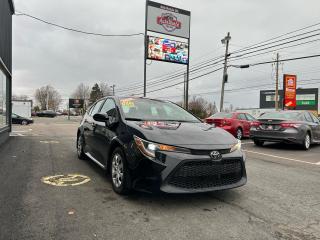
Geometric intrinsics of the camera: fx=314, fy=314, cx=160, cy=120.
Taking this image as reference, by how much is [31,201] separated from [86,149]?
2630 mm

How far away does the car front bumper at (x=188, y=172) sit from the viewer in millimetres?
3883

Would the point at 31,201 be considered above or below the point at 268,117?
below

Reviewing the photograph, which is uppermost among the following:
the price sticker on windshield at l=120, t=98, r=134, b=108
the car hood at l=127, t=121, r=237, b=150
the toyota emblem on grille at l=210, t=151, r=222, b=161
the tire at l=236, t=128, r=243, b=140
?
the price sticker on windshield at l=120, t=98, r=134, b=108

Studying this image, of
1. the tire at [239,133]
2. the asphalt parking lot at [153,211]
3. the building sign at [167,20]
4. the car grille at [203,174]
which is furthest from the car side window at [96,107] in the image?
the building sign at [167,20]

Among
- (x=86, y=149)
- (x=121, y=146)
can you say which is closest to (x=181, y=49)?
(x=86, y=149)

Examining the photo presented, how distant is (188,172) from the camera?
3.95 m

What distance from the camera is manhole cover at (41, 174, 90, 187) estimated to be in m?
5.23

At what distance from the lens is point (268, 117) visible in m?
11.2

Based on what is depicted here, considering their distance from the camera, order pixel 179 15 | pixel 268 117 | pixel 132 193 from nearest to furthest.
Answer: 1. pixel 132 193
2. pixel 268 117
3. pixel 179 15

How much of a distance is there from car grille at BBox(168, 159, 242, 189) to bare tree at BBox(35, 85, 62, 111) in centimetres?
10835

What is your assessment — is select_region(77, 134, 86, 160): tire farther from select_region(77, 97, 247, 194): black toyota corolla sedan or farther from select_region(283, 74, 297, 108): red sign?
select_region(283, 74, 297, 108): red sign

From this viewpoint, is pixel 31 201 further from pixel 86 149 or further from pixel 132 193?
pixel 86 149

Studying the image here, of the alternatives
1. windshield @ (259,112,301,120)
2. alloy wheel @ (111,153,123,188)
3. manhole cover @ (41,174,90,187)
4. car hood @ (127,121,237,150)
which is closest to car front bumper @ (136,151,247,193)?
car hood @ (127,121,237,150)

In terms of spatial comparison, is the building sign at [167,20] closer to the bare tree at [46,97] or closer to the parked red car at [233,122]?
the parked red car at [233,122]
